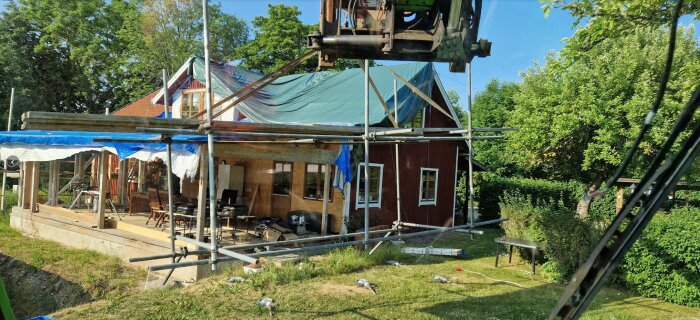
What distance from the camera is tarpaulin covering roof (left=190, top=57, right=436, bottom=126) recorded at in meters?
14.4

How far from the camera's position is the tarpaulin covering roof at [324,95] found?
47.3ft

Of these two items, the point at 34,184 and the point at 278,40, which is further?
the point at 278,40

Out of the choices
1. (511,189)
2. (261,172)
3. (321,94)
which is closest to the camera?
(261,172)

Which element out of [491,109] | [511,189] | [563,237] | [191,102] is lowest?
[563,237]

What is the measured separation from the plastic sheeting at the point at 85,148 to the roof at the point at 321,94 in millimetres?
3002

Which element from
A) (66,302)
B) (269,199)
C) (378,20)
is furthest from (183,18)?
(378,20)

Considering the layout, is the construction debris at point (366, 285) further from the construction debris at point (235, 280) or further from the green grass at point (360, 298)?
the construction debris at point (235, 280)

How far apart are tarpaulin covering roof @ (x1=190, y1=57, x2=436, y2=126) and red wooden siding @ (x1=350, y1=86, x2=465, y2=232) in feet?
4.09

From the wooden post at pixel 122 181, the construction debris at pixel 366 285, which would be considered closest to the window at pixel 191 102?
the wooden post at pixel 122 181

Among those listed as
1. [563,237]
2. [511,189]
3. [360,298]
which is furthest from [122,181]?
[511,189]

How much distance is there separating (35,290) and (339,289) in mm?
6862

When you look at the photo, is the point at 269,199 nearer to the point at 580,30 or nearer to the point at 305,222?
the point at 305,222

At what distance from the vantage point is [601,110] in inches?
598

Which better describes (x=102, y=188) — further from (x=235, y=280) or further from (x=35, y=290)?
(x=235, y=280)
